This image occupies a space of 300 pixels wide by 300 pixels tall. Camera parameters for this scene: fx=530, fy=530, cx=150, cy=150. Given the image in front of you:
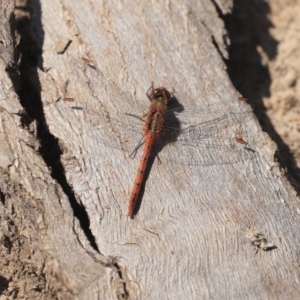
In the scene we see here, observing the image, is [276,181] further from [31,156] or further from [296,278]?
[31,156]

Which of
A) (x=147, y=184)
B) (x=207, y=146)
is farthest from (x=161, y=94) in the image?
(x=147, y=184)

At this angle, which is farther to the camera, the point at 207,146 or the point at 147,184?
the point at 207,146

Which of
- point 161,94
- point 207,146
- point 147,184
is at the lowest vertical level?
point 147,184

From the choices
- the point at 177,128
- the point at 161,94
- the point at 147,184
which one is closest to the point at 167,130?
the point at 177,128

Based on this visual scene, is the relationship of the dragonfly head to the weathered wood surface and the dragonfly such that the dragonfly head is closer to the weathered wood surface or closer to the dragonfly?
the dragonfly

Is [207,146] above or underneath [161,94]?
underneath

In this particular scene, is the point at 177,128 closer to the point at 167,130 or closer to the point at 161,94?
the point at 167,130

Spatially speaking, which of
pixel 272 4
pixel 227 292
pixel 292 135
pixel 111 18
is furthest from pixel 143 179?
pixel 272 4
